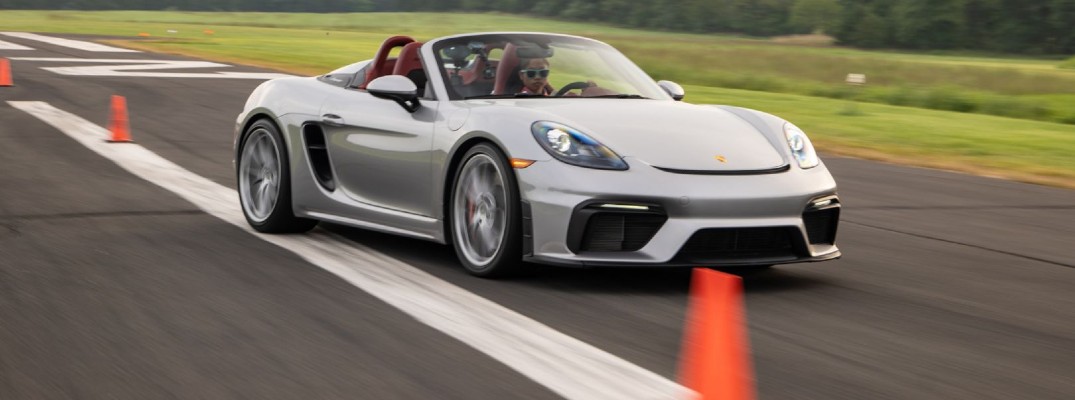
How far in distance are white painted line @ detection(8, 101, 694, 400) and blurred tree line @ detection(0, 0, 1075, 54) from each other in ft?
291

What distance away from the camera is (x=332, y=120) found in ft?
25.4

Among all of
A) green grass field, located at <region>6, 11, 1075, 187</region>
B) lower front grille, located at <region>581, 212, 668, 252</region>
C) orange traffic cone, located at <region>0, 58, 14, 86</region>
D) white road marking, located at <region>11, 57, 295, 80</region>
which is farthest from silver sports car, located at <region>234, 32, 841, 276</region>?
white road marking, located at <region>11, 57, 295, 80</region>

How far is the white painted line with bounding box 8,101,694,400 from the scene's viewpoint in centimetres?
454

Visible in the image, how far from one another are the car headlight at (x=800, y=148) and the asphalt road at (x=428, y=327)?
557 mm

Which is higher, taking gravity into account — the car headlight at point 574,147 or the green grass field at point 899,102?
the car headlight at point 574,147

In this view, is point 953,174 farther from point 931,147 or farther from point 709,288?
point 709,288

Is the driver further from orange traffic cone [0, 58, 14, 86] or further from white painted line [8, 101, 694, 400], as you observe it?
orange traffic cone [0, 58, 14, 86]

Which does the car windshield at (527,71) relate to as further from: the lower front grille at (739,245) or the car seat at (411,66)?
the lower front grille at (739,245)

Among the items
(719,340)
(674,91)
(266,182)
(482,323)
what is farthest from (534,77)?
(719,340)

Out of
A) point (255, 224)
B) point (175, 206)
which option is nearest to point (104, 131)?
point (175, 206)

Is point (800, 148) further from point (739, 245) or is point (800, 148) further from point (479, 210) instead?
point (479, 210)

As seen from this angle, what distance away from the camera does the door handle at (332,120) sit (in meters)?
7.70

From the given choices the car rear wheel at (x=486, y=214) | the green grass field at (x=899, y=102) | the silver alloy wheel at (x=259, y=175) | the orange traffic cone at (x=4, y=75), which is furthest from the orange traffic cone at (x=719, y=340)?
the orange traffic cone at (x=4, y=75)

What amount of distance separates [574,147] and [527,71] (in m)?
1.14
